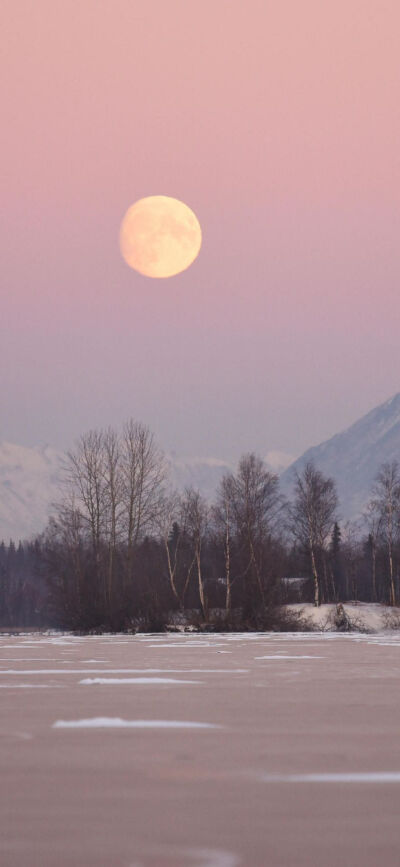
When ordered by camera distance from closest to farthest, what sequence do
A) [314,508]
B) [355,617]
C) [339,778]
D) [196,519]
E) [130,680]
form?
[339,778] < [130,680] < [355,617] < [196,519] < [314,508]

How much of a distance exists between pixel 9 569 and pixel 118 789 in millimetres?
168270

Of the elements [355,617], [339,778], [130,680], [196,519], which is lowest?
[339,778]

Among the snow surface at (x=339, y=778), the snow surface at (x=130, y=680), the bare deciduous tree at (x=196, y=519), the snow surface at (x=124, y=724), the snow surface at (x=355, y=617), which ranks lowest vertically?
the snow surface at (x=339, y=778)

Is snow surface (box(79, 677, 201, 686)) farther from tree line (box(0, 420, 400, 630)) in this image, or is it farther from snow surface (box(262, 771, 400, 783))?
tree line (box(0, 420, 400, 630))

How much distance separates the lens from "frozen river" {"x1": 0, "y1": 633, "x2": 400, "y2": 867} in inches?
151

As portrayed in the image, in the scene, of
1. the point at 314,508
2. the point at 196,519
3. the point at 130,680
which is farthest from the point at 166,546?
the point at 130,680

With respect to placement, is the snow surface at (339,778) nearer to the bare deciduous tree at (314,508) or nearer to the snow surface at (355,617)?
the snow surface at (355,617)

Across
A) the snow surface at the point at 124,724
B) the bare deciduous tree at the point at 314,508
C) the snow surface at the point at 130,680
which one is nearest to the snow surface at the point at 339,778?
the snow surface at the point at 124,724

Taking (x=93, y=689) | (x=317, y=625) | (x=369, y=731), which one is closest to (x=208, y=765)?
(x=369, y=731)

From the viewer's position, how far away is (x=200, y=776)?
18.0 ft

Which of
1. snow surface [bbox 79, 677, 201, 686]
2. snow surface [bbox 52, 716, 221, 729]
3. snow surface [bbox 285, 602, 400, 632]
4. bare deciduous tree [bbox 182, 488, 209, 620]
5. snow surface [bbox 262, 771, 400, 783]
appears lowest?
snow surface [bbox 262, 771, 400, 783]

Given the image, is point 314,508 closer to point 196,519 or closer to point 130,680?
point 196,519

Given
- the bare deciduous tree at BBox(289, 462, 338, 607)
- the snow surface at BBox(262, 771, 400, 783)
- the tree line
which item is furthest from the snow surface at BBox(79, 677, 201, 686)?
the bare deciduous tree at BBox(289, 462, 338, 607)

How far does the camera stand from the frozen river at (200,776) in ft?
12.6
